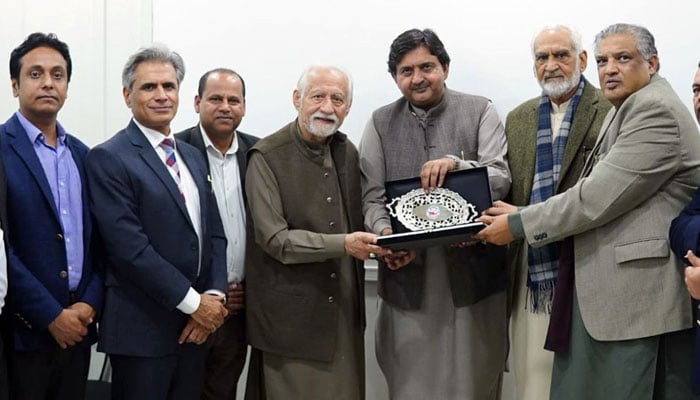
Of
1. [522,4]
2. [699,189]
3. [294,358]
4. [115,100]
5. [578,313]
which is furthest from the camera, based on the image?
[115,100]

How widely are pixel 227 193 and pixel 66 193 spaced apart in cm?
71

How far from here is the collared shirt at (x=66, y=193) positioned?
2.66 meters

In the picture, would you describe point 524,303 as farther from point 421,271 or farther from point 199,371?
point 199,371

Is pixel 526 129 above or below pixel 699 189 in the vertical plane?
above

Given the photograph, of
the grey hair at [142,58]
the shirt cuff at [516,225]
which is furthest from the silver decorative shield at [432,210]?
the grey hair at [142,58]

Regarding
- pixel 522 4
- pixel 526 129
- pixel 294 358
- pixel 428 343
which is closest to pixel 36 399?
pixel 294 358

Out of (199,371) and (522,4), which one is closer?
(199,371)

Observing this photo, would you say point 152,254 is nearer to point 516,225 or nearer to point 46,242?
point 46,242

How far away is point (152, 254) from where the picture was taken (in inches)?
103

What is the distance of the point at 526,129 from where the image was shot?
3.13m

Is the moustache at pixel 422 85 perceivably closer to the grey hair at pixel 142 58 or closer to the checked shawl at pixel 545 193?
the checked shawl at pixel 545 193

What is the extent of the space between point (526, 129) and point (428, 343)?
3.09 feet

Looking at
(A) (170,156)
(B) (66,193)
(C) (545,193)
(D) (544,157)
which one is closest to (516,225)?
(C) (545,193)

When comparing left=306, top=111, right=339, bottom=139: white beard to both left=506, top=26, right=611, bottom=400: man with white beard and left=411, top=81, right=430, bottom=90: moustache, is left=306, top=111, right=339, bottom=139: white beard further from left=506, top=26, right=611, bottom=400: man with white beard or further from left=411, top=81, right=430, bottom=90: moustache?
left=506, top=26, right=611, bottom=400: man with white beard
